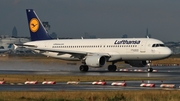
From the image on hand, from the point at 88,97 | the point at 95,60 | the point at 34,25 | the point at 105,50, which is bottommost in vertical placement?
the point at 88,97

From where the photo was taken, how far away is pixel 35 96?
33.5 m

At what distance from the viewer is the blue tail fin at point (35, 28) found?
81.4 meters

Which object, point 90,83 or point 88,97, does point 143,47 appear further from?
point 88,97

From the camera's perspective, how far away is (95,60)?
6850 cm

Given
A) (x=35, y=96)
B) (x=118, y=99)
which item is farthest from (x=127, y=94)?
(x=35, y=96)

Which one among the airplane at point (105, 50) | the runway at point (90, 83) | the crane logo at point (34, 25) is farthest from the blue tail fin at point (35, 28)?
the runway at point (90, 83)

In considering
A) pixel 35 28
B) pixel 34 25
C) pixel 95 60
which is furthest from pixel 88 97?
pixel 34 25

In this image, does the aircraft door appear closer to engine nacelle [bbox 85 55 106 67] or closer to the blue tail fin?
engine nacelle [bbox 85 55 106 67]

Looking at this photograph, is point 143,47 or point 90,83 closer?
point 90,83

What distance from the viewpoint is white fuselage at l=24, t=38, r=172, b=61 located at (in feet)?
223

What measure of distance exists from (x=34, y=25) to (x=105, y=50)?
53.2 feet

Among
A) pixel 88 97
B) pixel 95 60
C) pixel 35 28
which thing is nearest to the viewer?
pixel 88 97

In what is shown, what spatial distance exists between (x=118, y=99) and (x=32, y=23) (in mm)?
53340

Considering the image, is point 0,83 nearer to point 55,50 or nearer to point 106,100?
point 106,100
